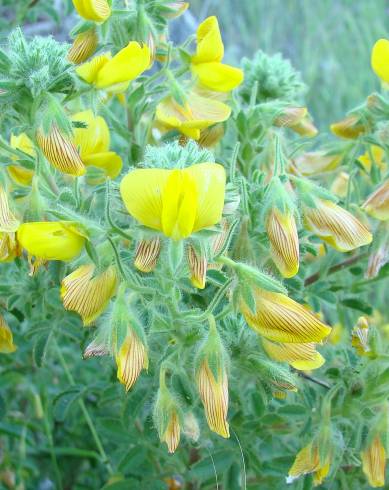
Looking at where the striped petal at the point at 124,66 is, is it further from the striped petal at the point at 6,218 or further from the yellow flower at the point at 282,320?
the yellow flower at the point at 282,320

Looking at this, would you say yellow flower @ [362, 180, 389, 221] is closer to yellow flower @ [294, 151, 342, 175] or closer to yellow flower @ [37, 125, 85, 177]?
yellow flower @ [294, 151, 342, 175]

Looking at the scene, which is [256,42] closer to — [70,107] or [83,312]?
[70,107]

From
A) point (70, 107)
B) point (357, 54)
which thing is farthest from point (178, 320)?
point (357, 54)

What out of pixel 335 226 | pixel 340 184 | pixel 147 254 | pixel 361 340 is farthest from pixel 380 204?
pixel 147 254

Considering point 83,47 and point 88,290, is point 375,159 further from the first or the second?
point 88,290

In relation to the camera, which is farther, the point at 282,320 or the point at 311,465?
the point at 311,465
